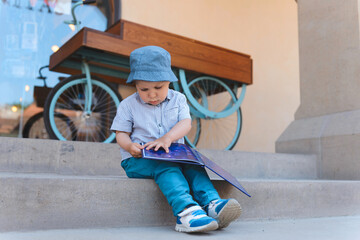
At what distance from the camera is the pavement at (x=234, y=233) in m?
1.15

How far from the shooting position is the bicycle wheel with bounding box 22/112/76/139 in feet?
11.0

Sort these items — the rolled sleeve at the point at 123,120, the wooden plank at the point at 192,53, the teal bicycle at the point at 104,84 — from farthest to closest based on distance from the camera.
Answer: the wooden plank at the point at 192,53 < the teal bicycle at the point at 104,84 < the rolled sleeve at the point at 123,120

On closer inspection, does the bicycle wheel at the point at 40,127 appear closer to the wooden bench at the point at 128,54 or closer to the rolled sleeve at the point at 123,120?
the wooden bench at the point at 128,54

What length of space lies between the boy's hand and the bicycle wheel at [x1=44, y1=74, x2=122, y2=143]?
1.35 meters

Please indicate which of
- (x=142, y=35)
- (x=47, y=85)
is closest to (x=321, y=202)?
(x=142, y=35)

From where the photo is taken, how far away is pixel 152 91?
1.45 metres

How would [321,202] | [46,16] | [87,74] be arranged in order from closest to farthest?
[321,202], [87,74], [46,16]

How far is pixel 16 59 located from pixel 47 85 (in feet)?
1.27

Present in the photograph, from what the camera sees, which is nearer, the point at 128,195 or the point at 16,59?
the point at 128,195

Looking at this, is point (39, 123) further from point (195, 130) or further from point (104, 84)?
point (195, 130)

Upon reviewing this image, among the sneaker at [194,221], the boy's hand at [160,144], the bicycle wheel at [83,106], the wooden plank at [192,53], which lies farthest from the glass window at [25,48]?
the sneaker at [194,221]

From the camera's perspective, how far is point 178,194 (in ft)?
4.21

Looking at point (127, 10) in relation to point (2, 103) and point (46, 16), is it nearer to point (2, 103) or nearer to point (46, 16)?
point (46, 16)

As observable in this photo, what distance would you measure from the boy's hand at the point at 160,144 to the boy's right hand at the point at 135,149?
1.3 inches
